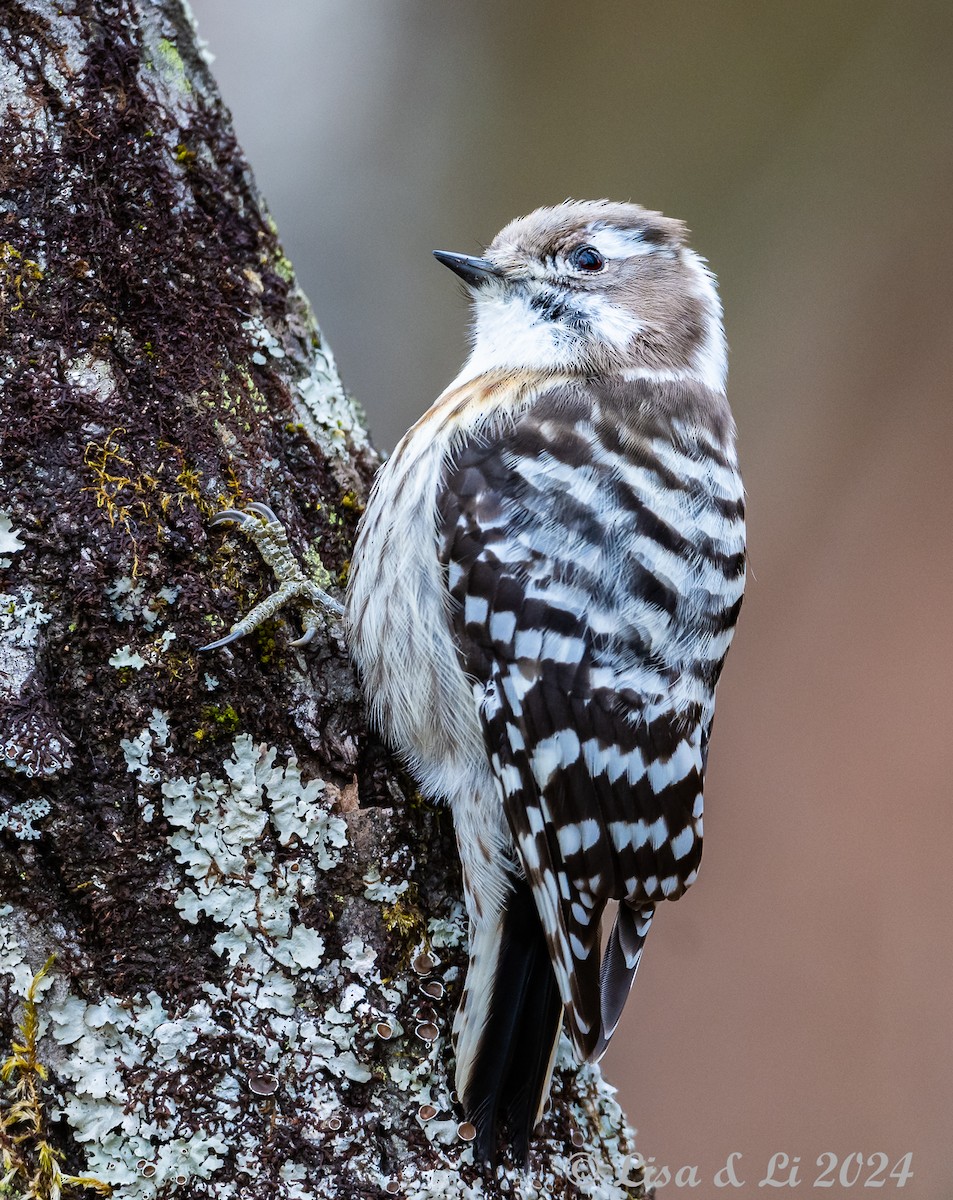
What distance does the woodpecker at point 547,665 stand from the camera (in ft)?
6.41

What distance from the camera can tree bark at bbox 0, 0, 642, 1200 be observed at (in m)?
1.63

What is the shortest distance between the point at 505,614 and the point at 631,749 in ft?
1.24

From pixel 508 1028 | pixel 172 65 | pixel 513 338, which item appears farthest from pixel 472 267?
pixel 508 1028

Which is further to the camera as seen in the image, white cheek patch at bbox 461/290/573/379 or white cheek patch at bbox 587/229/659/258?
white cheek patch at bbox 587/229/659/258

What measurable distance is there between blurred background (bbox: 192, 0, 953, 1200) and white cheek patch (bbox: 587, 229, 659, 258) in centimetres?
102

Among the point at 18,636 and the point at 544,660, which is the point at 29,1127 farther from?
the point at 544,660

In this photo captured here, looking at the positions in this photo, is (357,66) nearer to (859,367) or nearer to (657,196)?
(657,196)

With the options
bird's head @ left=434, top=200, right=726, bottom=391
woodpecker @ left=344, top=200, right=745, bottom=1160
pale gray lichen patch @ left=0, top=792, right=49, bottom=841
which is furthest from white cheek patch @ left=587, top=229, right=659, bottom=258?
pale gray lichen patch @ left=0, top=792, right=49, bottom=841

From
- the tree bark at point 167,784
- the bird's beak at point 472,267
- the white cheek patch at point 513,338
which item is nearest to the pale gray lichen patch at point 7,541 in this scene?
the tree bark at point 167,784

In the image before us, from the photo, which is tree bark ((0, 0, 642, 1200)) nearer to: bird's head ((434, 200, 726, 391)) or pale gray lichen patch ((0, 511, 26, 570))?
pale gray lichen patch ((0, 511, 26, 570))

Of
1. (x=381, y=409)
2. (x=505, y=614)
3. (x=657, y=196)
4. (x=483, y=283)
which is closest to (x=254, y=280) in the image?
(x=483, y=283)

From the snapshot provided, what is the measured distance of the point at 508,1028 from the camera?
1919 mm

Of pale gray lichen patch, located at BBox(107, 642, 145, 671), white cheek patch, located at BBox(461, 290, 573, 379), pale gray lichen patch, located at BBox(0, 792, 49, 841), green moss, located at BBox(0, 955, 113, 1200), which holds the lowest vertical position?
green moss, located at BBox(0, 955, 113, 1200)

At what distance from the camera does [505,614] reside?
79.4 inches
